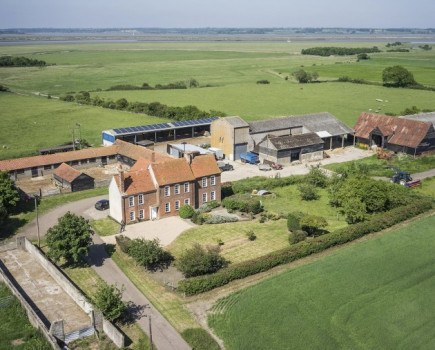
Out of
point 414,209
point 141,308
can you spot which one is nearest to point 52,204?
point 141,308

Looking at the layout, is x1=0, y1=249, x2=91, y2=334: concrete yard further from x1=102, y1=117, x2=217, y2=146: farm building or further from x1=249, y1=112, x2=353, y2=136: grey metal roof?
x1=249, y1=112, x2=353, y2=136: grey metal roof

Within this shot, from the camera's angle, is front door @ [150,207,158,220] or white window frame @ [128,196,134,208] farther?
front door @ [150,207,158,220]

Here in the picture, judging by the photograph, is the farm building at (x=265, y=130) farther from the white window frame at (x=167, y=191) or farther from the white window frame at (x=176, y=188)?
the white window frame at (x=167, y=191)

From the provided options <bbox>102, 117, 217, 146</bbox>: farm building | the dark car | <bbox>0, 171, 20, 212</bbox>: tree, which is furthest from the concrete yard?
<bbox>102, 117, 217, 146</bbox>: farm building

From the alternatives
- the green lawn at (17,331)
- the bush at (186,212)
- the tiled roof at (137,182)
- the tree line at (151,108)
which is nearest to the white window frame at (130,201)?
the tiled roof at (137,182)

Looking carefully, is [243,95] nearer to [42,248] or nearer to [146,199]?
[146,199]

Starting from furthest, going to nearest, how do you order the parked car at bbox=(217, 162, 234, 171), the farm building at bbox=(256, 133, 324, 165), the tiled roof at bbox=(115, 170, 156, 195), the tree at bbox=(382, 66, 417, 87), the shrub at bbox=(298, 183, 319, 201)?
1. the tree at bbox=(382, 66, 417, 87)
2. the farm building at bbox=(256, 133, 324, 165)
3. the parked car at bbox=(217, 162, 234, 171)
4. the shrub at bbox=(298, 183, 319, 201)
5. the tiled roof at bbox=(115, 170, 156, 195)
